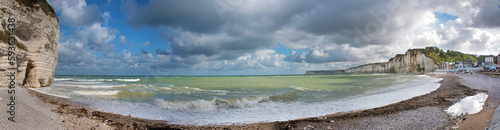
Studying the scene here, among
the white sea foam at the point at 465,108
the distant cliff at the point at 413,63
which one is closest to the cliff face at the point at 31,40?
the white sea foam at the point at 465,108

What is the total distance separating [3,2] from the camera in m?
12.3

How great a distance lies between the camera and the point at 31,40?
1416 cm

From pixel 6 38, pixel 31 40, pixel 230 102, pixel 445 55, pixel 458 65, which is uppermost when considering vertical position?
pixel 445 55

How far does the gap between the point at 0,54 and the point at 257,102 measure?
1478 cm

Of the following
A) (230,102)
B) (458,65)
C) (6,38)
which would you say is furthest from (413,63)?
(6,38)

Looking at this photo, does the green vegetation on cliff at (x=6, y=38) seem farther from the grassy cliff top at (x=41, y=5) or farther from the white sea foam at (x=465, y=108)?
the white sea foam at (x=465, y=108)

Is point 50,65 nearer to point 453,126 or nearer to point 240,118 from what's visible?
point 240,118

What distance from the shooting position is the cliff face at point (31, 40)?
1226 centimetres

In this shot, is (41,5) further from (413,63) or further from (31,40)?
(413,63)

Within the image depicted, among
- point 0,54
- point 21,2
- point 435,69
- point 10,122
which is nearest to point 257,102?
point 10,122

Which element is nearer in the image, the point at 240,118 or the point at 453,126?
the point at 453,126

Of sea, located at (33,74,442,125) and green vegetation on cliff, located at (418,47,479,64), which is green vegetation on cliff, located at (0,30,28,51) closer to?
sea, located at (33,74,442,125)

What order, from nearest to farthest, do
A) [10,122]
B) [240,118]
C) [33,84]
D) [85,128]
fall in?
[10,122] < [85,128] < [240,118] < [33,84]

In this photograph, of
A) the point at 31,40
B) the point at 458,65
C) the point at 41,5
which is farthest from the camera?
the point at 458,65
